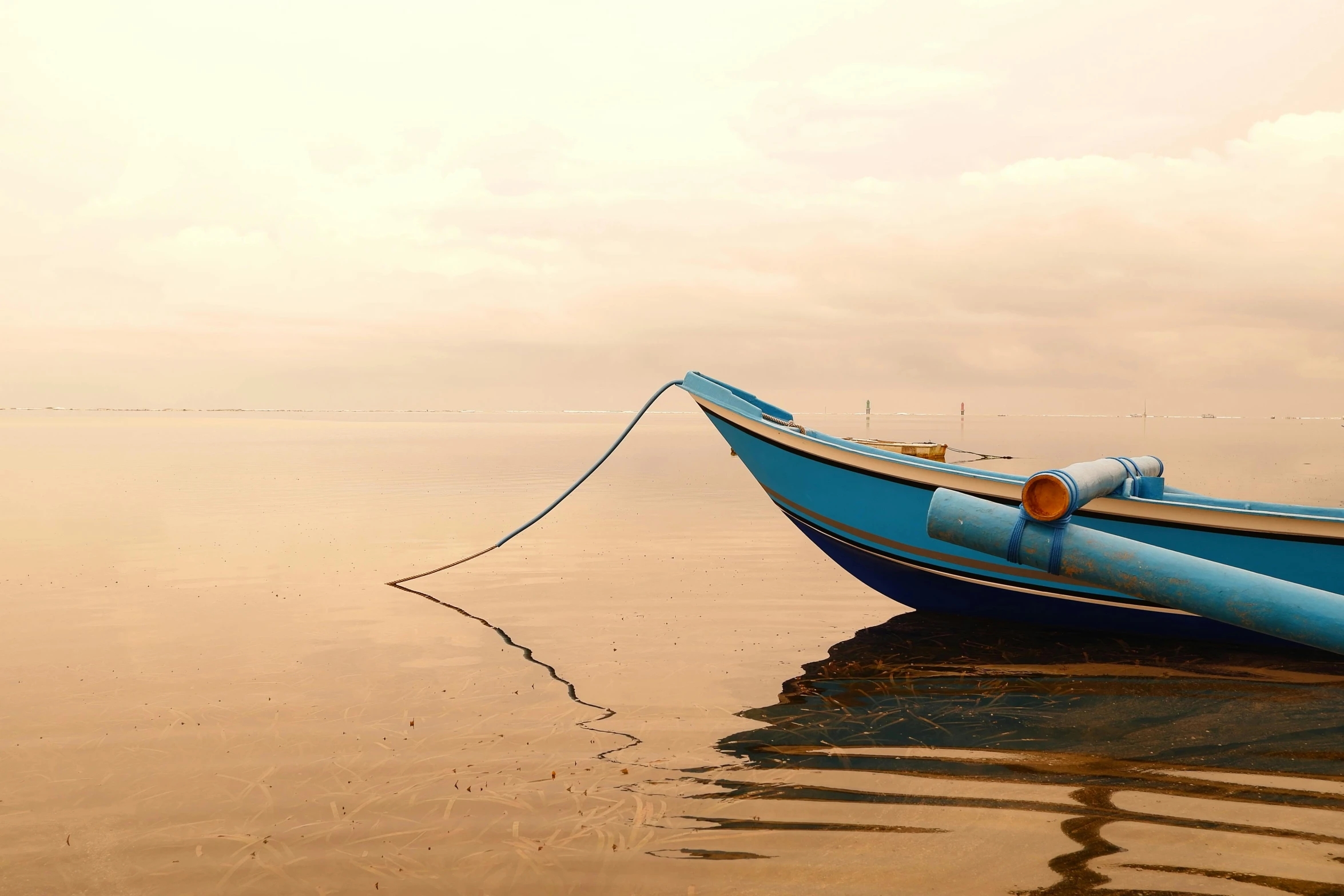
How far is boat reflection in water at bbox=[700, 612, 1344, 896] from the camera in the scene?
441cm

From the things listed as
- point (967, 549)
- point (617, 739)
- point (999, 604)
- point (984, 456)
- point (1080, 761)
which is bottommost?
point (617, 739)

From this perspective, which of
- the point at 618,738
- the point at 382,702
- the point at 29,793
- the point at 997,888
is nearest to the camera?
the point at 997,888

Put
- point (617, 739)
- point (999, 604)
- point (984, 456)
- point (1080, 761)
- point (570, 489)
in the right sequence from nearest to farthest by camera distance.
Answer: point (1080, 761) → point (617, 739) → point (999, 604) → point (570, 489) → point (984, 456)

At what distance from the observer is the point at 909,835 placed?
468 centimetres

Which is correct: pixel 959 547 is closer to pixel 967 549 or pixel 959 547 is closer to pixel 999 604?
pixel 967 549

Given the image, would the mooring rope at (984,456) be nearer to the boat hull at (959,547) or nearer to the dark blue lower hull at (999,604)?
the dark blue lower hull at (999,604)

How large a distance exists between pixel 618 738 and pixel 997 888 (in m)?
2.83

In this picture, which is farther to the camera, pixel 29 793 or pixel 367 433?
pixel 367 433

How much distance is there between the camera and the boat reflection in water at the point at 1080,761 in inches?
174

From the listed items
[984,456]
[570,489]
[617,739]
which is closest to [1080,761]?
[617,739]

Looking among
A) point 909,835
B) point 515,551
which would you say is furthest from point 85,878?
point 515,551

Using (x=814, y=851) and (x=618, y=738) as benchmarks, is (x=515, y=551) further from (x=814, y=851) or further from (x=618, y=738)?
(x=814, y=851)

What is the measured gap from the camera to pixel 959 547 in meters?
8.70

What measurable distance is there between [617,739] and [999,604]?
5039 mm
